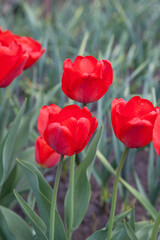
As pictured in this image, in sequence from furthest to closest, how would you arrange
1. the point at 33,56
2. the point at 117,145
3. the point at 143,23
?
the point at 143,23, the point at 117,145, the point at 33,56

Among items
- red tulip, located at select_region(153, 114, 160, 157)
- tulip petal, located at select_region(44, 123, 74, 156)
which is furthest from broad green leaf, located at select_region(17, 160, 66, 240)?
red tulip, located at select_region(153, 114, 160, 157)

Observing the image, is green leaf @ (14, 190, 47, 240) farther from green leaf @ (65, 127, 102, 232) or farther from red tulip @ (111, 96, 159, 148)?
red tulip @ (111, 96, 159, 148)

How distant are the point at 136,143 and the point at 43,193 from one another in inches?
10.8

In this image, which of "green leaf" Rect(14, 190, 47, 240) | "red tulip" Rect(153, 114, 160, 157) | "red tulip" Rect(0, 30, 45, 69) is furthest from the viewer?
"red tulip" Rect(0, 30, 45, 69)

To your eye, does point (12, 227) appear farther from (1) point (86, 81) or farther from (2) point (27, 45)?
(2) point (27, 45)

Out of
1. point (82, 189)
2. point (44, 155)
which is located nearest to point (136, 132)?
point (82, 189)

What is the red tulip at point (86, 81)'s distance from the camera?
701 mm

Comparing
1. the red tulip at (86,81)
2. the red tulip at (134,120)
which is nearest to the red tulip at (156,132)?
the red tulip at (134,120)

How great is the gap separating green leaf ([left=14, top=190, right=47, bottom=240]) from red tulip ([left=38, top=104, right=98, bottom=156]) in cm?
15

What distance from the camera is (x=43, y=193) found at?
0.79m

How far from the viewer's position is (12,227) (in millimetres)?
782

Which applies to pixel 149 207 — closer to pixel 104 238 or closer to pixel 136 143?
pixel 104 238

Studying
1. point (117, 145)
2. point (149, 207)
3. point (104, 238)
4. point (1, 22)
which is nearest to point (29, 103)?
point (117, 145)

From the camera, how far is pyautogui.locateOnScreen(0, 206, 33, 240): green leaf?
0.77 meters
